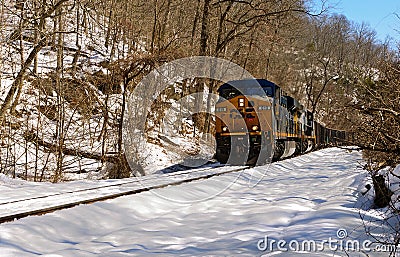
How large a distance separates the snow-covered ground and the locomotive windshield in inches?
256

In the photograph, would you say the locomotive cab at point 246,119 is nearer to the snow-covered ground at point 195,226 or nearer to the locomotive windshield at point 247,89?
the locomotive windshield at point 247,89

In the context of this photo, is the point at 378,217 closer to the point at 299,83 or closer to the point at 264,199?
the point at 264,199

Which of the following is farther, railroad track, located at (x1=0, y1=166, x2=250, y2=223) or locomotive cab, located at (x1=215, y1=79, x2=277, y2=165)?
locomotive cab, located at (x1=215, y1=79, x2=277, y2=165)

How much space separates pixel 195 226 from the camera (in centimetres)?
521

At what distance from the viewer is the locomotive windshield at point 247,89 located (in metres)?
13.8

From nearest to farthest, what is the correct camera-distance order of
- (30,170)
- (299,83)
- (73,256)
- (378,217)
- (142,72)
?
(73,256) → (378,217) → (30,170) → (142,72) → (299,83)

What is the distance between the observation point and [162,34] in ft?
77.4

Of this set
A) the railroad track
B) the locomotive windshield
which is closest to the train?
the locomotive windshield

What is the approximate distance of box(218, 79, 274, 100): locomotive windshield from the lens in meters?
13.8

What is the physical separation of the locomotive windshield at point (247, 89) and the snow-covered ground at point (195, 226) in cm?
649

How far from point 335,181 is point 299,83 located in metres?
46.7

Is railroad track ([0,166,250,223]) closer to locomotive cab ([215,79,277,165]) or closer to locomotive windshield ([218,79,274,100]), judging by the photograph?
locomotive cab ([215,79,277,165])

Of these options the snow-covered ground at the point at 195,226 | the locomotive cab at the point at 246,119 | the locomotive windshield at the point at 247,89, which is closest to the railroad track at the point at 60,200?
the snow-covered ground at the point at 195,226

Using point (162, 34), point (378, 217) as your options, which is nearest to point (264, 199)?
point (378, 217)
